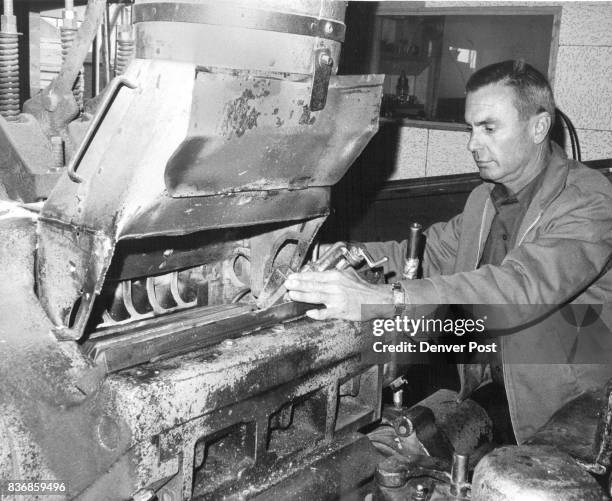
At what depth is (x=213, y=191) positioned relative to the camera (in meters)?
1.22

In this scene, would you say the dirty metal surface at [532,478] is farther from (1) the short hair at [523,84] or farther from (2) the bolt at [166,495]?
(1) the short hair at [523,84]

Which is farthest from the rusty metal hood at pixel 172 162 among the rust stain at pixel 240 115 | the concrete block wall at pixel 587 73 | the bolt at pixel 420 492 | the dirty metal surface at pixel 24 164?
the concrete block wall at pixel 587 73

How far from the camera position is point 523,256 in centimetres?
165

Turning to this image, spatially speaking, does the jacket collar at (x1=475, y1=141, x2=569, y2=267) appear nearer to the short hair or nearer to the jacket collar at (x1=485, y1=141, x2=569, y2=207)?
the jacket collar at (x1=485, y1=141, x2=569, y2=207)

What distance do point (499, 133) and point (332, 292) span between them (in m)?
0.73

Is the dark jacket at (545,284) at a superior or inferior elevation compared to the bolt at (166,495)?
superior

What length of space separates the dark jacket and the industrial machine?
365 mm

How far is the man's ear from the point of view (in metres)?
1.84

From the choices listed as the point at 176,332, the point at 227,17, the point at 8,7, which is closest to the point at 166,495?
the point at 176,332

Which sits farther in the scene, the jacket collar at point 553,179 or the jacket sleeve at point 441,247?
the jacket sleeve at point 441,247

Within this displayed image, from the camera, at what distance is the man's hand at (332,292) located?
4.92 ft

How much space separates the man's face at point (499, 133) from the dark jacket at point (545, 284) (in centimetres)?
10

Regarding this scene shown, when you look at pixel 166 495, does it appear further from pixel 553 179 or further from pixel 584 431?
pixel 553 179

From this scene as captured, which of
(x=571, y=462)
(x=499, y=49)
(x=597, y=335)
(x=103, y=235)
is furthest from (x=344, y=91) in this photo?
(x=499, y=49)
